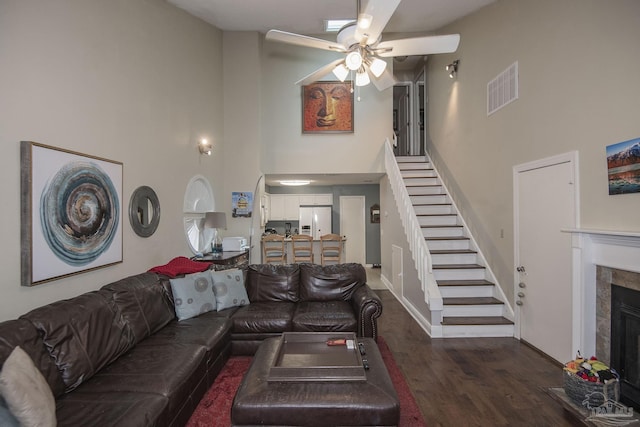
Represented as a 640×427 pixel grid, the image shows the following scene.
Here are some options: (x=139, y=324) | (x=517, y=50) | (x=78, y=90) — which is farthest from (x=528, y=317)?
(x=78, y=90)

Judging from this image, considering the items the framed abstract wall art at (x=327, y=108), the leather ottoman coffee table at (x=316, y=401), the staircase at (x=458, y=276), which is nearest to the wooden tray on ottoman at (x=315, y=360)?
the leather ottoman coffee table at (x=316, y=401)

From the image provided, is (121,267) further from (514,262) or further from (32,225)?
(514,262)

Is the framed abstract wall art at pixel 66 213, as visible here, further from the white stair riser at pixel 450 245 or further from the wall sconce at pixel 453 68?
the wall sconce at pixel 453 68

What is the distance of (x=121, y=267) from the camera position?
2.98 metres

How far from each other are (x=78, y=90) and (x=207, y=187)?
2.53 metres

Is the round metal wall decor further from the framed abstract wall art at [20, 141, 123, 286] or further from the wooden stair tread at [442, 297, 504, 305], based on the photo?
the wooden stair tread at [442, 297, 504, 305]

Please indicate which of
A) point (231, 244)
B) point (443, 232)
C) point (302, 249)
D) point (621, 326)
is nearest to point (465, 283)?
point (443, 232)

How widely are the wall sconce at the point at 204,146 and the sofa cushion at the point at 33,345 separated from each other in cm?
338

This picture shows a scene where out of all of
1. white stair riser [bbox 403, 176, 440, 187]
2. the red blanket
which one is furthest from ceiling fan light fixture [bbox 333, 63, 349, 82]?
white stair riser [bbox 403, 176, 440, 187]

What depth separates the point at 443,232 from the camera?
4.91 m

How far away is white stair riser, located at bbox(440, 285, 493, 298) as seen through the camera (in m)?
4.06

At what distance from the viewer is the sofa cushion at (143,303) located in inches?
94.4

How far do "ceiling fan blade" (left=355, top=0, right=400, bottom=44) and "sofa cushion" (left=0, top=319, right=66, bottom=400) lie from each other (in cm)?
298

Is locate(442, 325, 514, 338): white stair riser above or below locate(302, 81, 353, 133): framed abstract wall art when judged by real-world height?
below
